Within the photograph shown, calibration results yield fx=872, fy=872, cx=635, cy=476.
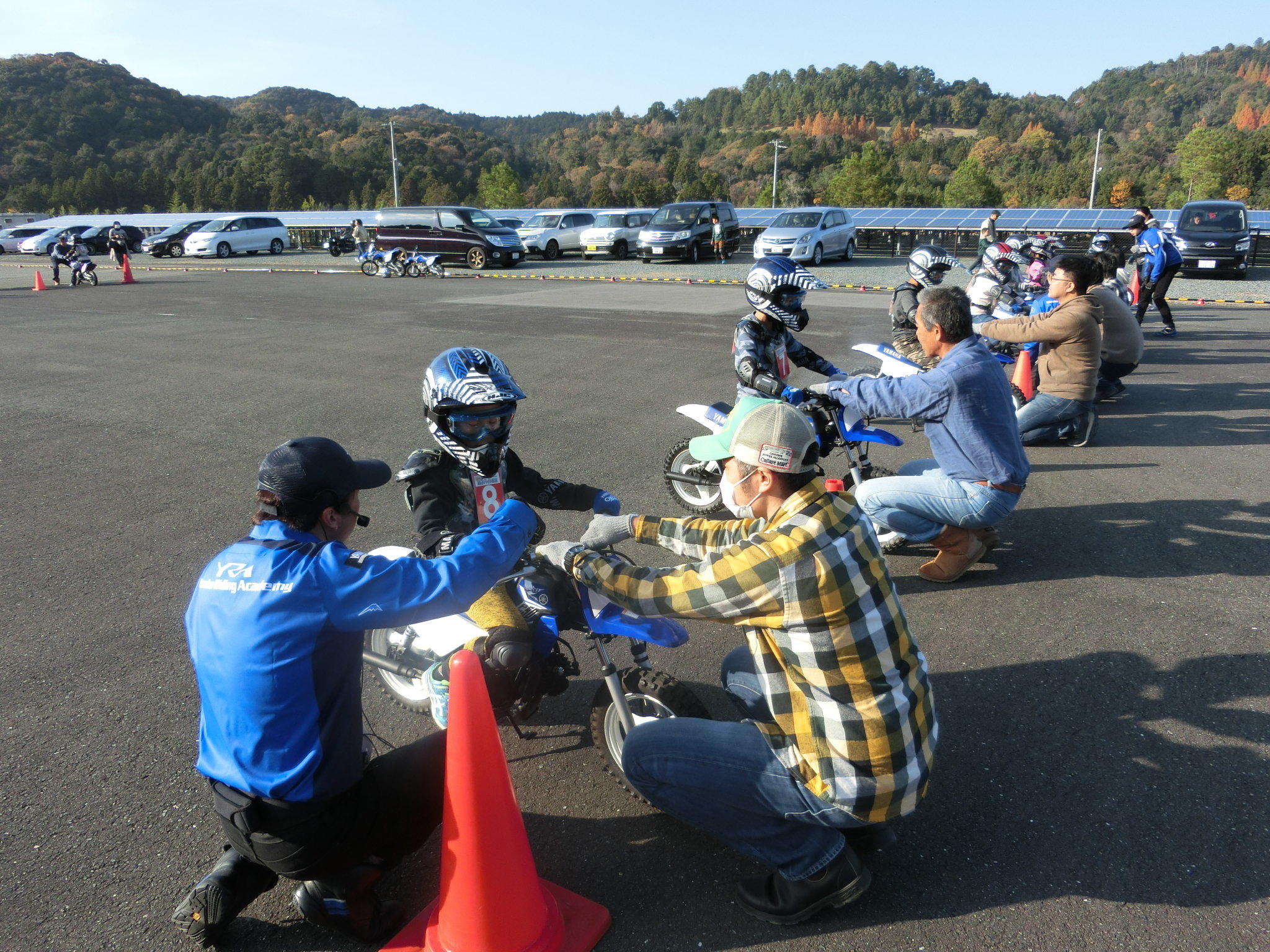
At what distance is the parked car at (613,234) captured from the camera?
102 feet

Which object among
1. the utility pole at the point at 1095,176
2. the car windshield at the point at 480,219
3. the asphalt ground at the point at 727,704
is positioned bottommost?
the asphalt ground at the point at 727,704

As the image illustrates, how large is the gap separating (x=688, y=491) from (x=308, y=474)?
175 inches

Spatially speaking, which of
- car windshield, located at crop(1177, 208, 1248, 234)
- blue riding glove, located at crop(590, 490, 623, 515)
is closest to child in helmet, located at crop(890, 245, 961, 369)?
blue riding glove, located at crop(590, 490, 623, 515)

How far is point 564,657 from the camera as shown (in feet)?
11.7

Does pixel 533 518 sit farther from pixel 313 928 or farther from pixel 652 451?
pixel 652 451

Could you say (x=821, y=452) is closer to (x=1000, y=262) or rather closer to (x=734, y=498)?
(x=734, y=498)

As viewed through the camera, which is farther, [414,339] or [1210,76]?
[1210,76]

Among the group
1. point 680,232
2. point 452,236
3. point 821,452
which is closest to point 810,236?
point 680,232

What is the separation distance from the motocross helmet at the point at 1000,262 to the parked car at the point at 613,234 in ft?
69.5

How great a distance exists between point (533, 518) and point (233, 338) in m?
14.3

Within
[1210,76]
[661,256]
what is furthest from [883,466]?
[1210,76]

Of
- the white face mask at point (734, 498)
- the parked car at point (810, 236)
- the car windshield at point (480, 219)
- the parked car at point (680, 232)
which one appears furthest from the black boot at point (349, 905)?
the car windshield at point (480, 219)

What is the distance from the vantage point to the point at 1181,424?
923 cm

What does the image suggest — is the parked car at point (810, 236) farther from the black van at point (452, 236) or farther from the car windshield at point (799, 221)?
the black van at point (452, 236)
